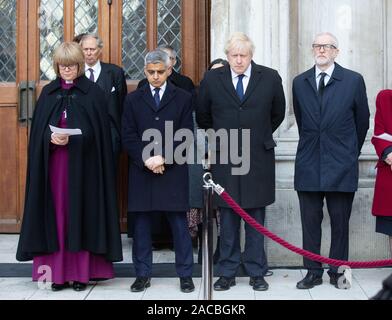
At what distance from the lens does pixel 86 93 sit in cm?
734

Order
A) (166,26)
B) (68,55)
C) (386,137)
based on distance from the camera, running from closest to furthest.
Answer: (386,137) < (68,55) < (166,26)

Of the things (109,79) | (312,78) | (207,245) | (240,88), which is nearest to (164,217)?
(109,79)

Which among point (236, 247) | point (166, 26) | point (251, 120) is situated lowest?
point (236, 247)

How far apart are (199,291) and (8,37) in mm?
3416

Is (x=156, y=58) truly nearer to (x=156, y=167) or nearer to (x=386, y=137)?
(x=156, y=167)

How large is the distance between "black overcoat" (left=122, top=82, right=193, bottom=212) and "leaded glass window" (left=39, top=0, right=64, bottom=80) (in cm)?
195

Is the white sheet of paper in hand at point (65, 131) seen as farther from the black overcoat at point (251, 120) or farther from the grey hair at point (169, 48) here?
the grey hair at point (169, 48)

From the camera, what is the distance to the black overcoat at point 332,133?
724cm

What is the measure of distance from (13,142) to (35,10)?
1288 mm

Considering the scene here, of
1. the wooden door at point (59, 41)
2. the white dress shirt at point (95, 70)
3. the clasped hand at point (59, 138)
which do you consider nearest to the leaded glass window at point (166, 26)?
the wooden door at point (59, 41)

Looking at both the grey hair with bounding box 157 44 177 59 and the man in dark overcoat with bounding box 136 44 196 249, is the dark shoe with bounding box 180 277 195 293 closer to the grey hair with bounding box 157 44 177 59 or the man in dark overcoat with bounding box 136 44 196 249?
the man in dark overcoat with bounding box 136 44 196 249

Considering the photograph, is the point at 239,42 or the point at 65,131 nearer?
the point at 65,131

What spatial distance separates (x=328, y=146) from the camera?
725 centimetres

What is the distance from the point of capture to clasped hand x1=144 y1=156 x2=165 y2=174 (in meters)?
7.08
